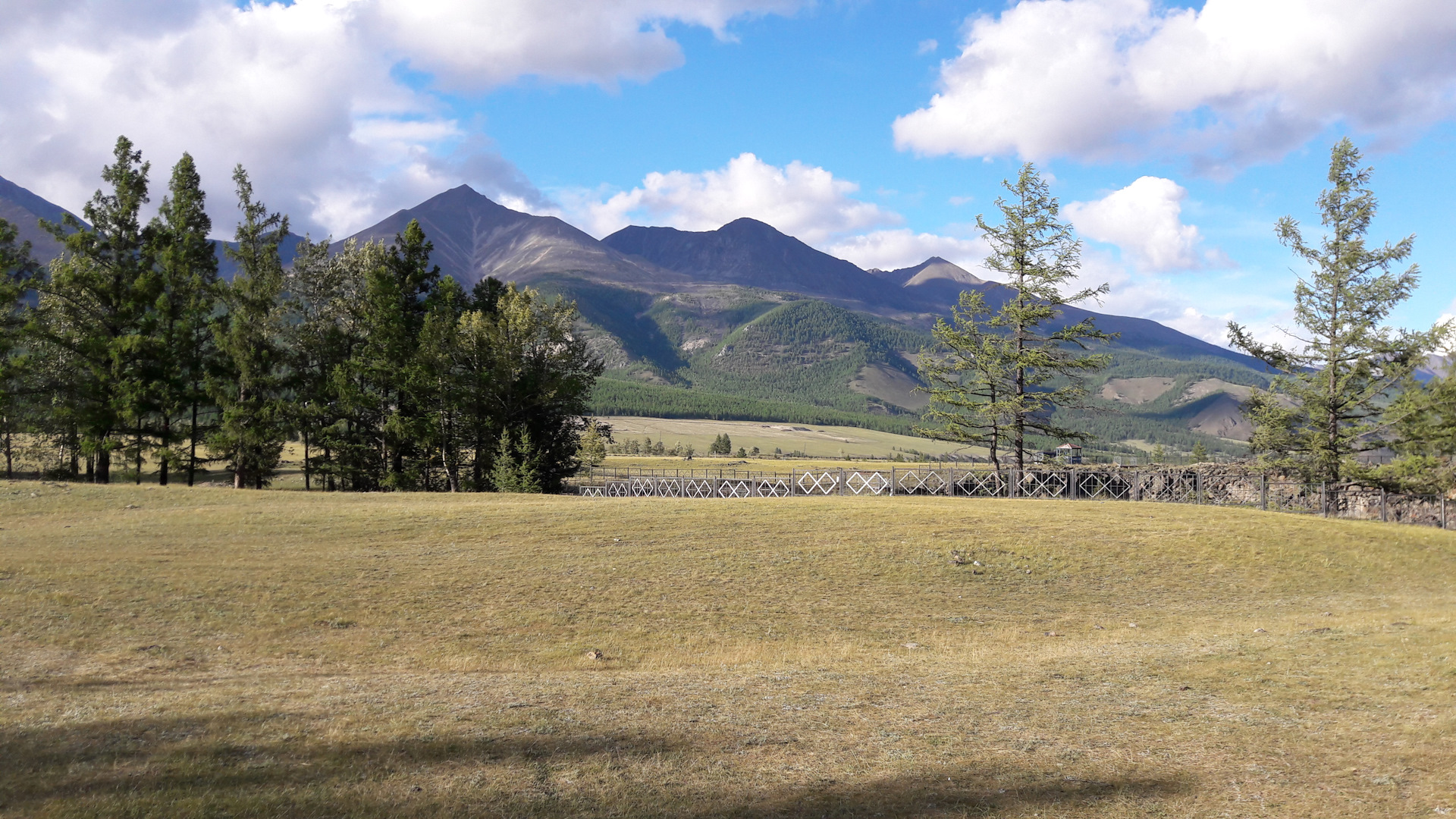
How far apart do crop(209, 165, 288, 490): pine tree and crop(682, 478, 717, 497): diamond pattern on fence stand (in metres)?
23.9

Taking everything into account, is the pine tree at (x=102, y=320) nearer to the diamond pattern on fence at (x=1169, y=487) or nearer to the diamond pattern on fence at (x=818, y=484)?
the diamond pattern on fence at (x=818, y=484)

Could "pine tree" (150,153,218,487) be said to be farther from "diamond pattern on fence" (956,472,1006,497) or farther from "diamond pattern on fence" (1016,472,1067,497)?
"diamond pattern on fence" (1016,472,1067,497)

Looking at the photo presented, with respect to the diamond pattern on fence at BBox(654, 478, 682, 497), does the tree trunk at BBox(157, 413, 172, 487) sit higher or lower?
higher

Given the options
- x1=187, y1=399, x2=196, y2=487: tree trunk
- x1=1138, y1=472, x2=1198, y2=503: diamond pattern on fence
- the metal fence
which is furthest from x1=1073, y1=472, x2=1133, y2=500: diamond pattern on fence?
x1=187, y1=399, x2=196, y2=487: tree trunk

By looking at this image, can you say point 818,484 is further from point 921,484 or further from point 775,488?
point 921,484

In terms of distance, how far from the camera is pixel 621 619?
60.1 feet

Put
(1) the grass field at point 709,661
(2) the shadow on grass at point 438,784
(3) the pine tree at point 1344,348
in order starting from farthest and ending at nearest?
(3) the pine tree at point 1344,348 → (1) the grass field at point 709,661 → (2) the shadow on grass at point 438,784

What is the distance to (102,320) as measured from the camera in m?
40.9

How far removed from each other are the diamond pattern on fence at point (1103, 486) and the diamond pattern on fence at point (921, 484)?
6.88m

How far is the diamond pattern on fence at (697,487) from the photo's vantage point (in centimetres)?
5084

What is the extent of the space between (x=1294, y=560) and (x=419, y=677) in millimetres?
27374

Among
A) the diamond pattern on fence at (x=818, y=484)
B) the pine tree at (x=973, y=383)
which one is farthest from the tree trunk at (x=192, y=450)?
the pine tree at (x=973, y=383)

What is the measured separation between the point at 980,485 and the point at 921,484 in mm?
3120

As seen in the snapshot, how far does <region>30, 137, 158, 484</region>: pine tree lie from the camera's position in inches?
1574
